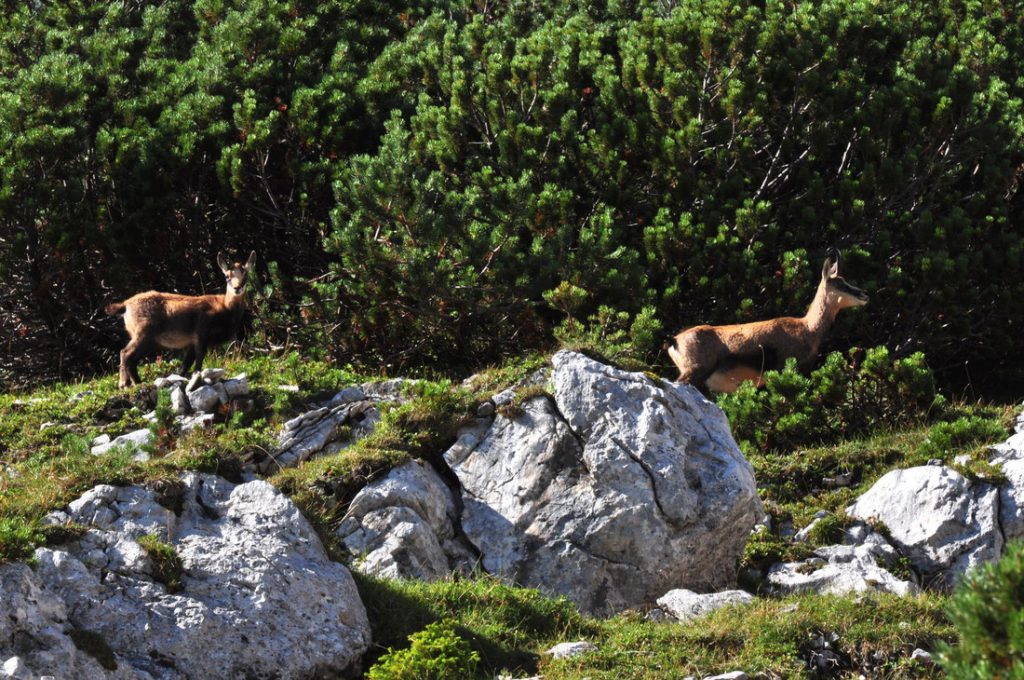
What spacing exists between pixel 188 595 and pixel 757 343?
8921 millimetres

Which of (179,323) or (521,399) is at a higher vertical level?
(521,399)

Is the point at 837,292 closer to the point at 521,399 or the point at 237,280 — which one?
the point at 521,399

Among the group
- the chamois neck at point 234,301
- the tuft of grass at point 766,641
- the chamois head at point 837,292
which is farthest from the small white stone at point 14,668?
the chamois head at point 837,292

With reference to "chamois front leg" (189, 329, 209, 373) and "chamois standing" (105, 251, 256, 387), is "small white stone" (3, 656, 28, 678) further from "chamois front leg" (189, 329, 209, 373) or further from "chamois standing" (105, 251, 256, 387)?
"chamois front leg" (189, 329, 209, 373)

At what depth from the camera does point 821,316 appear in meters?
15.9

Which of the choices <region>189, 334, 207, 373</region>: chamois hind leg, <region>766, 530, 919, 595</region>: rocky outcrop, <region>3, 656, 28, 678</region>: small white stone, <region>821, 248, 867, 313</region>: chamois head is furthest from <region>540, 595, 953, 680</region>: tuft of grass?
<region>189, 334, 207, 373</region>: chamois hind leg

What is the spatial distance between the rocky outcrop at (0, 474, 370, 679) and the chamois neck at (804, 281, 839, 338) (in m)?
8.47

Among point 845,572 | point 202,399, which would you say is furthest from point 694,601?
point 202,399

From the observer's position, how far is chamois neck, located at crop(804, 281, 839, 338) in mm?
15828

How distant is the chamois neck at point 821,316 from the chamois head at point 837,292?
0.03 metres

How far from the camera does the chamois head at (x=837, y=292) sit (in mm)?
15773

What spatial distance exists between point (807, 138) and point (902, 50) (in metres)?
2.17

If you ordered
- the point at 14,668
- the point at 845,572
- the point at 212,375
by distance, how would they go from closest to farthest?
1. the point at 14,668
2. the point at 845,572
3. the point at 212,375

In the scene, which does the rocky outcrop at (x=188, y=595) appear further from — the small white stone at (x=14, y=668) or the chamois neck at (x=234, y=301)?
the chamois neck at (x=234, y=301)
